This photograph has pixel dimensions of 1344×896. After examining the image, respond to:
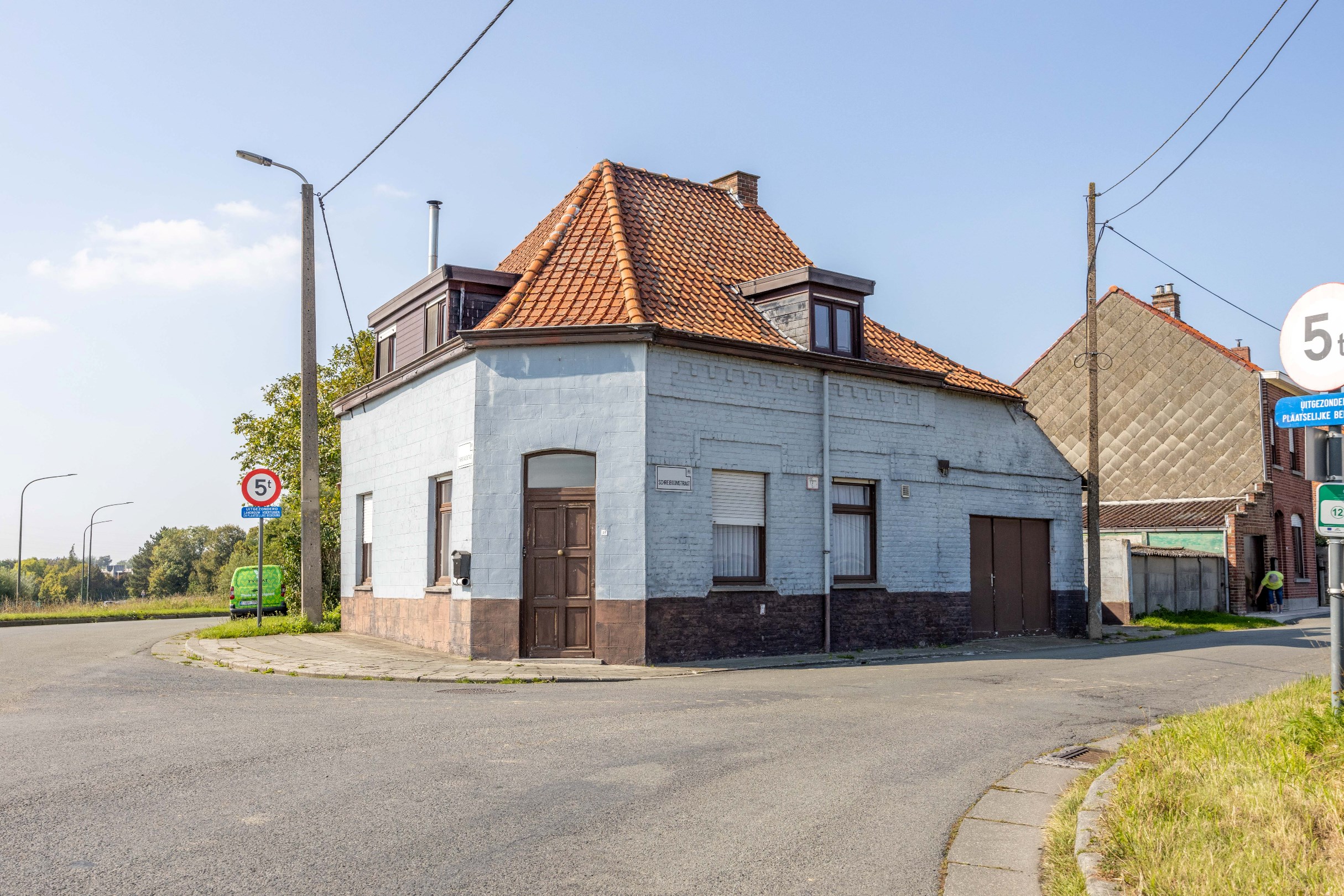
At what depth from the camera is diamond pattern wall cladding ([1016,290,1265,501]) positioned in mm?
30734

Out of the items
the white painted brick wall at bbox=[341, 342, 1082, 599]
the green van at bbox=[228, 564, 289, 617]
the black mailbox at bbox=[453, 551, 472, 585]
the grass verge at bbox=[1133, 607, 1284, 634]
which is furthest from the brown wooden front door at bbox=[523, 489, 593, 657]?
the green van at bbox=[228, 564, 289, 617]

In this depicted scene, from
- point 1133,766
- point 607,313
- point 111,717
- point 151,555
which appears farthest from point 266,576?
point 151,555

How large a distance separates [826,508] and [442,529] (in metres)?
6.31

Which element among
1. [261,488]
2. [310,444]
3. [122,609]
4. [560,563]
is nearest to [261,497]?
[261,488]

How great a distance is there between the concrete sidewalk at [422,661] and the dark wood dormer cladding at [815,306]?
5.10 meters

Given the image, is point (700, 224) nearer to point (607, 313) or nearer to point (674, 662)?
point (607, 313)

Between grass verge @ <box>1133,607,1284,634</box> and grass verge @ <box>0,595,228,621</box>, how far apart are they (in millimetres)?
27894

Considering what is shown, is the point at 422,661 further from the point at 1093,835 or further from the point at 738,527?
the point at 1093,835

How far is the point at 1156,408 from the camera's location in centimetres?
3256

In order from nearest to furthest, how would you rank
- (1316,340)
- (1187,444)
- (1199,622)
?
(1316,340) < (1199,622) < (1187,444)

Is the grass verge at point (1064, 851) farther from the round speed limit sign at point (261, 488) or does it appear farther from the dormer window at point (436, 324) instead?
the round speed limit sign at point (261, 488)

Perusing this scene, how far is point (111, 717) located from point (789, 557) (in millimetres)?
9847

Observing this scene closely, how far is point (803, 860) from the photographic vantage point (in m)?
5.23

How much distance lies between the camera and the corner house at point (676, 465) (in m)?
14.6
